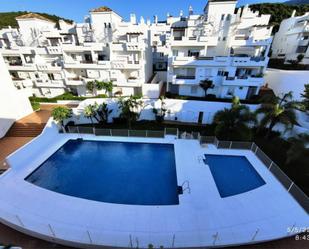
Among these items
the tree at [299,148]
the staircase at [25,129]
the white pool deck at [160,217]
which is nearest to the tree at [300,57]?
the tree at [299,148]

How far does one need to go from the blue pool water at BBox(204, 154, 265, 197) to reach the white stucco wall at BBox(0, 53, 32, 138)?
2294 centimetres

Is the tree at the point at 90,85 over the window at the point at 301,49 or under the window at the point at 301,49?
under

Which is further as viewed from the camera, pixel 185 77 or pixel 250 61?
pixel 185 77

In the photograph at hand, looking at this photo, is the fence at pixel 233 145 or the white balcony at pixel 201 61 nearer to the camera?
the fence at pixel 233 145

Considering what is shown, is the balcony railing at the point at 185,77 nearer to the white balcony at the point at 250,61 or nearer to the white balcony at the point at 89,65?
the white balcony at the point at 250,61

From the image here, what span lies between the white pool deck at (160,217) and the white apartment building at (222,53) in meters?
15.1

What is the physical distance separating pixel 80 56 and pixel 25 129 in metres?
16.3

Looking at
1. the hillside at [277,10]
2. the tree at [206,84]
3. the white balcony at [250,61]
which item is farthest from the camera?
the hillside at [277,10]

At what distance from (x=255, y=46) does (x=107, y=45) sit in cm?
2473

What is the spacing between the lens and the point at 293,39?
31.9 m

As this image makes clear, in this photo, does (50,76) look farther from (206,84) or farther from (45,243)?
(45,243)

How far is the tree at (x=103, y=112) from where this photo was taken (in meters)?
20.1

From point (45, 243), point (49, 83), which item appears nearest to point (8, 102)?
point (49, 83)

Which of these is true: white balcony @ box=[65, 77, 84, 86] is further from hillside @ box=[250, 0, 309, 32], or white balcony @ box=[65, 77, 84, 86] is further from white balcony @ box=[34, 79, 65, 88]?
hillside @ box=[250, 0, 309, 32]
